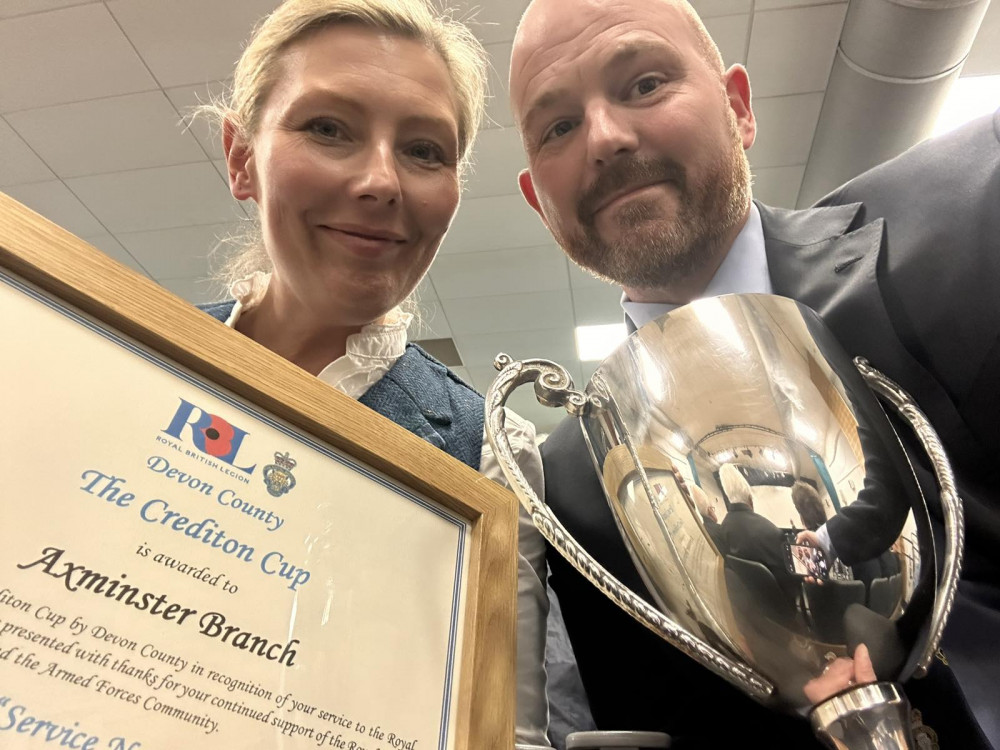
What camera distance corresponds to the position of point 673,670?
434 millimetres

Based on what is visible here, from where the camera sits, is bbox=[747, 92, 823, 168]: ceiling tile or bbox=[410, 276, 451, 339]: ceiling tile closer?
bbox=[747, 92, 823, 168]: ceiling tile

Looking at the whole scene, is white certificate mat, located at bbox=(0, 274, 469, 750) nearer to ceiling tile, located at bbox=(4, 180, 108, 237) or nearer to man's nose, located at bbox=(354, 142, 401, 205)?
man's nose, located at bbox=(354, 142, 401, 205)

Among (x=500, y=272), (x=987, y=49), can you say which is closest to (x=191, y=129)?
(x=500, y=272)

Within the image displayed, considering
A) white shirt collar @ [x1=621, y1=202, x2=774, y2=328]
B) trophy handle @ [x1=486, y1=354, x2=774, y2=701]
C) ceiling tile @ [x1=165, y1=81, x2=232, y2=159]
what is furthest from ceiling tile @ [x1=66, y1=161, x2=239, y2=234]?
trophy handle @ [x1=486, y1=354, x2=774, y2=701]

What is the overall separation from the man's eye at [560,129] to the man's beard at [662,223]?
96mm

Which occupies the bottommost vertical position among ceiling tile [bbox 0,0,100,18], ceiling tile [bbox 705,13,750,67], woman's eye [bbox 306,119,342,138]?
woman's eye [bbox 306,119,342,138]

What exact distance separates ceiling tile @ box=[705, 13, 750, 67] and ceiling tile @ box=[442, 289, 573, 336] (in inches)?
47.2

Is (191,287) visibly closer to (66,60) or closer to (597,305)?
(66,60)

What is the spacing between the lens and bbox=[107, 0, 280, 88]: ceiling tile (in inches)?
55.0

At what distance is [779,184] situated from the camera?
2041mm

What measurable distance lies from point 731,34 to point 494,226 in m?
→ 0.98

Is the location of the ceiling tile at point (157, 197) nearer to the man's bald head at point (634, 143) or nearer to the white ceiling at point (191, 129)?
the white ceiling at point (191, 129)

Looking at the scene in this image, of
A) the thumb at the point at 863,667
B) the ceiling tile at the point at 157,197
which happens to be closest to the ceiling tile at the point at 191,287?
the ceiling tile at the point at 157,197

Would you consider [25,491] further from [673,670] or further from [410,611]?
[673,670]
